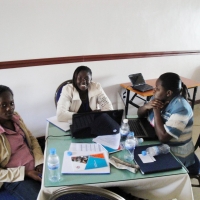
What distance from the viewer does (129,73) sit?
3074mm

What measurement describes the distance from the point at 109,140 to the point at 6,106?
74 cm

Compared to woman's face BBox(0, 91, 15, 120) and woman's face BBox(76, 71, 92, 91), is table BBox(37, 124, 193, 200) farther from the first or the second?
woman's face BBox(76, 71, 92, 91)

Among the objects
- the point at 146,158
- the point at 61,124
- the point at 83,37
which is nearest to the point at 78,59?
the point at 83,37

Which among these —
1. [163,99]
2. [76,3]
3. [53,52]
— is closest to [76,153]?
[163,99]

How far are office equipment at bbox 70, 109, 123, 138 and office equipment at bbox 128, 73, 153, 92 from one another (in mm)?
1398

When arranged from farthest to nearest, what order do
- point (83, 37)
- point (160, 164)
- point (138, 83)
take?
point (138, 83) < point (83, 37) < point (160, 164)

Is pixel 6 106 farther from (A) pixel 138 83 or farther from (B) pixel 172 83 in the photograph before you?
(A) pixel 138 83

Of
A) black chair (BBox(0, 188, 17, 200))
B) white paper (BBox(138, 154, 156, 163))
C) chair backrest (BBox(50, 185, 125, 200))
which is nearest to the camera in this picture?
chair backrest (BBox(50, 185, 125, 200))

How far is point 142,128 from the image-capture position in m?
1.54

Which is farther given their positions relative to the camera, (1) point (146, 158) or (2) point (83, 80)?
(2) point (83, 80)

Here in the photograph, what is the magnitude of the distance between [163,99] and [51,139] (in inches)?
33.3

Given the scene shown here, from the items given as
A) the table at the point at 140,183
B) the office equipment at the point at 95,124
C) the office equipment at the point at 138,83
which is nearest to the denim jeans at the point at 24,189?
the table at the point at 140,183

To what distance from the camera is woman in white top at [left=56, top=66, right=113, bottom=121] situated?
1957 millimetres

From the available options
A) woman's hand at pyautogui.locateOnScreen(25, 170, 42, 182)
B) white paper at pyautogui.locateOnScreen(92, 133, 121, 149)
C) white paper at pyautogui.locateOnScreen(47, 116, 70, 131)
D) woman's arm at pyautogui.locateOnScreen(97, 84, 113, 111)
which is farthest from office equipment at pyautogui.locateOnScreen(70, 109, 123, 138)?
woman's arm at pyautogui.locateOnScreen(97, 84, 113, 111)
